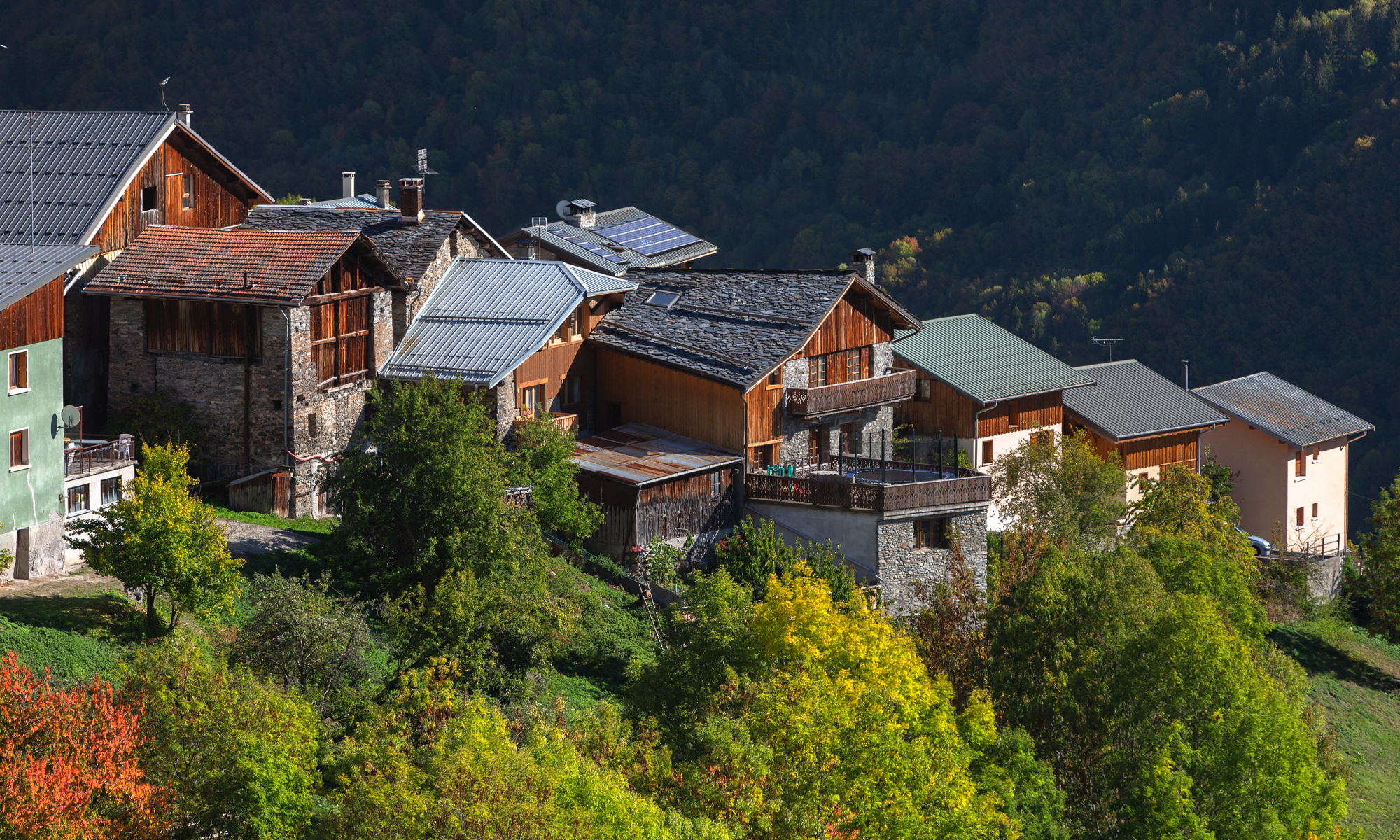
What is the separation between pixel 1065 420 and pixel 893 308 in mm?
12918

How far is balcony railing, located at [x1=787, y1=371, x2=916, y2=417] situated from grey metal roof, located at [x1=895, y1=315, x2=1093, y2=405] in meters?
4.52

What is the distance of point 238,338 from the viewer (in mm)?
44344

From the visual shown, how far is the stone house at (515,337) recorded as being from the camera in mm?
48094

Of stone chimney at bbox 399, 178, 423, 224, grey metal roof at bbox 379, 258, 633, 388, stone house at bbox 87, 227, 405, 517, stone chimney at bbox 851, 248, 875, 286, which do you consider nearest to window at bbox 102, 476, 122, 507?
stone house at bbox 87, 227, 405, 517

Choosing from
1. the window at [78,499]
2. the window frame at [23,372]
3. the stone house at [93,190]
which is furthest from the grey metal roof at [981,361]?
the window frame at [23,372]

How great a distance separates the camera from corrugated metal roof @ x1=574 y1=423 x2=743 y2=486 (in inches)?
1860

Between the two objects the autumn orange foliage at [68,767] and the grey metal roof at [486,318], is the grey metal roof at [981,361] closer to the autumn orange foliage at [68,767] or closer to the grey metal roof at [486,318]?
the grey metal roof at [486,318]

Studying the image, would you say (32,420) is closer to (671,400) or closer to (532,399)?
(532,399)

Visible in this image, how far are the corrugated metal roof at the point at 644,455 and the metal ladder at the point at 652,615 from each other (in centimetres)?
299

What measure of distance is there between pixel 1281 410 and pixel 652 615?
1502 inches

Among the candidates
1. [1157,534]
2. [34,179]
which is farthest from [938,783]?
[34,179]

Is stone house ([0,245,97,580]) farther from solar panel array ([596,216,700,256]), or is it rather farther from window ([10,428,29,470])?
solar panel array ([596,216,700,256])

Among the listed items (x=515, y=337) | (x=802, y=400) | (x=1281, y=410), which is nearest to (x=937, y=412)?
(x=802, y=400)

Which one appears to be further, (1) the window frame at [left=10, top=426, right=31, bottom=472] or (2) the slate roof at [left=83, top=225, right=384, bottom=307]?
(2) the slate roof at [left=83, top=225, right=384, bottom=307]
